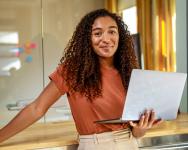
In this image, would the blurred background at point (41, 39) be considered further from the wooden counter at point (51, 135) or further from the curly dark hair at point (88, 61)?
the curly dark hair at point (88, 61)

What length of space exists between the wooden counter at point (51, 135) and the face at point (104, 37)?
1.33ft

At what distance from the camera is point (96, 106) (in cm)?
115

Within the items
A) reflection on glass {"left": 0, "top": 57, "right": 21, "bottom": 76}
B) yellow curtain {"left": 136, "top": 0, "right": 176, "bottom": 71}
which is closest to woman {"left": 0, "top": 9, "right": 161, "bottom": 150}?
yellow curtain {"left": 136, "top": 0, "right": 176, "bottom": 71}

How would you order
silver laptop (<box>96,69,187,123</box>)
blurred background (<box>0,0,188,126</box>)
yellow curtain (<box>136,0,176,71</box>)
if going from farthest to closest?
blurred background (<box>0,0,188,126</box>) → yellow curtain (<box>136,0,176,71</box>) → silver laptop (<box>96,69,187,123</box>)

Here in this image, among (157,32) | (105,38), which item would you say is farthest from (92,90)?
(157,32)

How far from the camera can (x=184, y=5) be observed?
2.55 meters

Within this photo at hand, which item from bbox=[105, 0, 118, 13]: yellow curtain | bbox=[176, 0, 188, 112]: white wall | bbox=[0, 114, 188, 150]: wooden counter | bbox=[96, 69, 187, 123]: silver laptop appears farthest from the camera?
bbox=[105, 0, 118, 13]: yellow curtain

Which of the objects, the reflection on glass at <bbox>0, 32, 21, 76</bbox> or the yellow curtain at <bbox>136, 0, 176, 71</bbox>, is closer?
the yellow curtain at <bbox>136, 0, 176, 71</bbox>

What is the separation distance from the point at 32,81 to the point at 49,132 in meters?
2.01

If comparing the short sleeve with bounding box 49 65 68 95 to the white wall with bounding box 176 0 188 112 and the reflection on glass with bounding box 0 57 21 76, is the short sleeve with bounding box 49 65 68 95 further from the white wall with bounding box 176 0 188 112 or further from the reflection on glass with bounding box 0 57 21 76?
the reflection on glass with bounding box 0 57 21 76

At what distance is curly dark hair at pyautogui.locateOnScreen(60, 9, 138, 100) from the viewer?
1152 millimetres

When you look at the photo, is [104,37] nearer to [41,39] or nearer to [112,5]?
[41,39]

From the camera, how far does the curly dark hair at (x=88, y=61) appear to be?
1.15 metres

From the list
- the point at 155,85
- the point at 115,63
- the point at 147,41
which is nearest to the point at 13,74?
the point at 147,41
